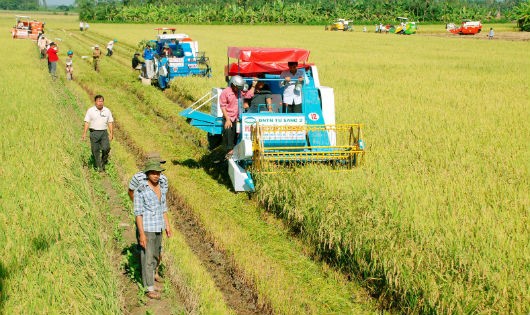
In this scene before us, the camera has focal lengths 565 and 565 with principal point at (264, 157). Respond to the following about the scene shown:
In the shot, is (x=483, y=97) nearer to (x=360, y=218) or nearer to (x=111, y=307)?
(x=360, y=218)

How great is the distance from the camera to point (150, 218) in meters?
6.09

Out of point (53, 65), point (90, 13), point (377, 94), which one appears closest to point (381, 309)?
point (377, 94)

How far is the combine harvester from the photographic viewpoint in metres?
9.38

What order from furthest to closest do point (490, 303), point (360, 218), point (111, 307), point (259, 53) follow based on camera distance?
point (259, 53) → point (360, 218) → point (111, 307) → point (490, 303)

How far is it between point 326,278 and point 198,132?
816 cm

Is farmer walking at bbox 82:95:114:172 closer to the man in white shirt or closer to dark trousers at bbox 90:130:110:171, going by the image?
dark trousers at bbox 90:130:110:171

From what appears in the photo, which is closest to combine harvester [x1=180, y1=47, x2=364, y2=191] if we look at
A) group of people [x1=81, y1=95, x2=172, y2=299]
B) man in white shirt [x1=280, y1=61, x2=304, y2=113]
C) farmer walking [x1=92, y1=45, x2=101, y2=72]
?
man in white shirt [x1=280, y1=61, x2=304, y2=113]

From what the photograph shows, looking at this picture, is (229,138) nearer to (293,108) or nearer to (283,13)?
(293,108)

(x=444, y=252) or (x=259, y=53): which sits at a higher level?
(x=259, y=53)

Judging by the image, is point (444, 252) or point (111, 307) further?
point (444, 252)

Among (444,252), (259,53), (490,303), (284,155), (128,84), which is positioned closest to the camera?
(490,303)

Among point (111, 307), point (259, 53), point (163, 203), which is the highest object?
point (259, 53)

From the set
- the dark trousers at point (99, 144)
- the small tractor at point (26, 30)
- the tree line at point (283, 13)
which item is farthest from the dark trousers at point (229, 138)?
the tree line at point (283, 13)

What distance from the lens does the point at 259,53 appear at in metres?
10.7
